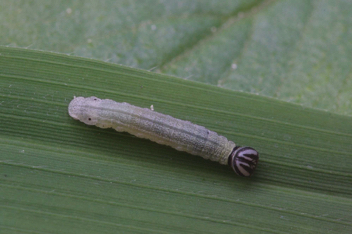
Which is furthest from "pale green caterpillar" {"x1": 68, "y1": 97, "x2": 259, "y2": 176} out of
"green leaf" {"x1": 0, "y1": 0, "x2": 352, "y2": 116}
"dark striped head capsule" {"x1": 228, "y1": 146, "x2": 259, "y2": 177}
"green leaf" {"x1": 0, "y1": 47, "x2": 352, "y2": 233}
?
"green leaf" {"x1": 0, "y1": 0, "x2": 352, "y2": 116}

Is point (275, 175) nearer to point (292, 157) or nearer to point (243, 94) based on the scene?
point (292, 157)

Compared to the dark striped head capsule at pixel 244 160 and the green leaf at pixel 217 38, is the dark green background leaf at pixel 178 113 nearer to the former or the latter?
the green leaf at pixel 217 38

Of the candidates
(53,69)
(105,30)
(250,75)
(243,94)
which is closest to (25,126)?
(53,69)

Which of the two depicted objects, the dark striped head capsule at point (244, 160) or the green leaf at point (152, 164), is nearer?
the green leaf at point (152, 164)

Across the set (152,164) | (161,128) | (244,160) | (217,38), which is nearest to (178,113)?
(161,128)

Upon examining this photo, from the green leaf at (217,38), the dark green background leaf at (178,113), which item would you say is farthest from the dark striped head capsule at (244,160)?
the green leaf at (217,38)

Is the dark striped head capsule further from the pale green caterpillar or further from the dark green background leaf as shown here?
the dark green background leaf
